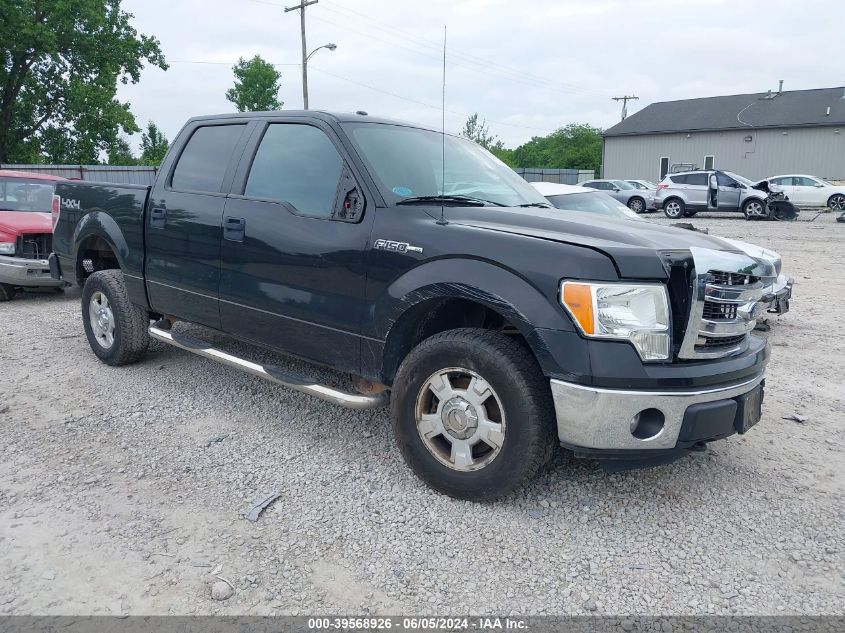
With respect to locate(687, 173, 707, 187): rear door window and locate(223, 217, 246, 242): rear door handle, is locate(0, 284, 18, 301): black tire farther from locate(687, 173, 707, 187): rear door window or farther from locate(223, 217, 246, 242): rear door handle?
locate(687, 173, 707, 187): rear door window

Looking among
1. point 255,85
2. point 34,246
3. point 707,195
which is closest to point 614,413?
point 34,246

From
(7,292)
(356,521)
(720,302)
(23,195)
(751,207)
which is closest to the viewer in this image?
(720,302)

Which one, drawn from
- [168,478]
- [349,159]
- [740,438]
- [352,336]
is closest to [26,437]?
[168,478]

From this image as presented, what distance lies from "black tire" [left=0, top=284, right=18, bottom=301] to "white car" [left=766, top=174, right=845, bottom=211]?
26.0 m

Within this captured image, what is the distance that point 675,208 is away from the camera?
2453cm

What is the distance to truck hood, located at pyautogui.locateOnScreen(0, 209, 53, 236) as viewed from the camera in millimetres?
7844

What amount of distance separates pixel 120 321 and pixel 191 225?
1.25 meters

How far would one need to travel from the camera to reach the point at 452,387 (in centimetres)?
315

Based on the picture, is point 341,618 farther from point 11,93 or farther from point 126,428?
point 11,93

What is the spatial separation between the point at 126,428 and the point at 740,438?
3837mm

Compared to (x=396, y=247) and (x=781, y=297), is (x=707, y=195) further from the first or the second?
(x=396, y=247)

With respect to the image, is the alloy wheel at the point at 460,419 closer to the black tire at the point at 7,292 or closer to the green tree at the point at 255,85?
the black tire at the point at 7,292

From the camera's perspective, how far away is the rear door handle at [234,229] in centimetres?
399

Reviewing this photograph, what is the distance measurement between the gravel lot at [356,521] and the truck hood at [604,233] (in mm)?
1229
